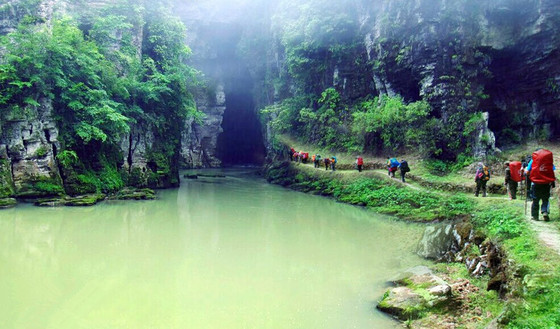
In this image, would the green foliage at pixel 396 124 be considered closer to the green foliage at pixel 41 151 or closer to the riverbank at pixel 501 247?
the riverbank at pixel 501 247

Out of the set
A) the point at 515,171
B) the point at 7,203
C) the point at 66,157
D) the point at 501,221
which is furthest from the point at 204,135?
the point at 501,221

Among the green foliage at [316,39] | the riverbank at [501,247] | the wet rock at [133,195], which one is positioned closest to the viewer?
the riverbank at [501,247]

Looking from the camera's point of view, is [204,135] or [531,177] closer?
[531,177]

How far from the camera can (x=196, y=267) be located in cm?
918

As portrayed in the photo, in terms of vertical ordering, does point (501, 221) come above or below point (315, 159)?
below

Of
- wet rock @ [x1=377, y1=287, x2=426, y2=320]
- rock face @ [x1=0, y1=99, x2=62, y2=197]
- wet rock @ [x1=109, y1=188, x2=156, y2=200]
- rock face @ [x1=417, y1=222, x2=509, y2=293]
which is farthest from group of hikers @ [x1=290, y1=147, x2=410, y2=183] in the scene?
rock face @ [x1=0, y1=99, x2=62, y2=197]

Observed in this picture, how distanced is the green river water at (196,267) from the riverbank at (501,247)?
44.6 inches

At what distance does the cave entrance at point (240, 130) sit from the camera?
50.7m

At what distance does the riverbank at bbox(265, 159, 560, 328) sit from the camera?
195 inches

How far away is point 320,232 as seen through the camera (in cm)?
1313

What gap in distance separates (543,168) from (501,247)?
1787 millimetres

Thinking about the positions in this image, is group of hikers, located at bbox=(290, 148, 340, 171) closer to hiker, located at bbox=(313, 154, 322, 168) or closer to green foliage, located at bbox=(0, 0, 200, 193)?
hiker, located at bbox=(313, 154, 322, 168)

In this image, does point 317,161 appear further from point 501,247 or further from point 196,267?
point 501,247

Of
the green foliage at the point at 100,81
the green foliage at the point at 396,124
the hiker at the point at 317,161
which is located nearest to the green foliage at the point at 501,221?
the green foliage at the point at 396,124
